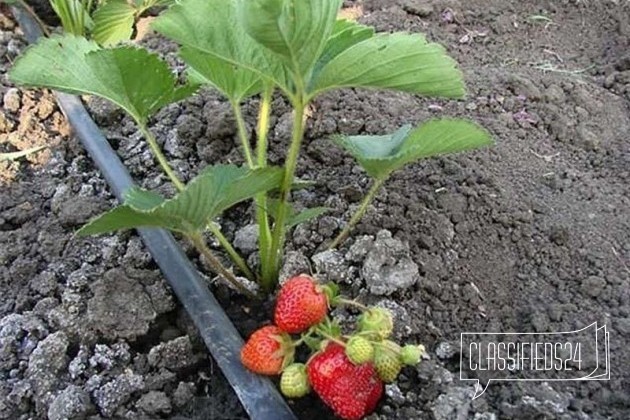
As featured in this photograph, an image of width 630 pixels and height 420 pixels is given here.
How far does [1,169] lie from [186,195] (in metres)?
0.71

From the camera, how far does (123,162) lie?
1612 millimetres

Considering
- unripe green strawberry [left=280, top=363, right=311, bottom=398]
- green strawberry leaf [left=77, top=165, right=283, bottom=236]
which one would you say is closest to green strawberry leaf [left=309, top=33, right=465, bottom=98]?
green strawberry leaf [left=77, top=165, right=283, bottom=236]

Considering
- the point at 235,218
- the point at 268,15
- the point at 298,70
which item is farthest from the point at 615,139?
the point at 268,15

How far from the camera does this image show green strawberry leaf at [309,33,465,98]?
1.03 metres

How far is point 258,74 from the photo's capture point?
1107 mm

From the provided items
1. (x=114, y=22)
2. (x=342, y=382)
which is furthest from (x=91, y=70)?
(x=114, y=22)

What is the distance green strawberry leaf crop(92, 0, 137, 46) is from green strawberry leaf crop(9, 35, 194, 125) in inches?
25.2

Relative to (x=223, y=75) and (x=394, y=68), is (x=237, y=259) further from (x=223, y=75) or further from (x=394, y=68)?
(x=394, y=68)

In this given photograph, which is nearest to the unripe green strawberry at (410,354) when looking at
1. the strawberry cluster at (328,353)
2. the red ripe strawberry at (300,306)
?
the strawberry cluster at (328,353)

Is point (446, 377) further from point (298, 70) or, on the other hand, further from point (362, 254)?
point (298, 70)

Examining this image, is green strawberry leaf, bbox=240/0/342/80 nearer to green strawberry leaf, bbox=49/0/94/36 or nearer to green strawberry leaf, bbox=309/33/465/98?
green strawberry leaf, bbox=309/33/465/98

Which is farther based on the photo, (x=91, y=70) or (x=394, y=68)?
(x=91, y=70)

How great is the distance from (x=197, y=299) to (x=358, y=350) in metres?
0.30

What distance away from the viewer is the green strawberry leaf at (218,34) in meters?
1.06
